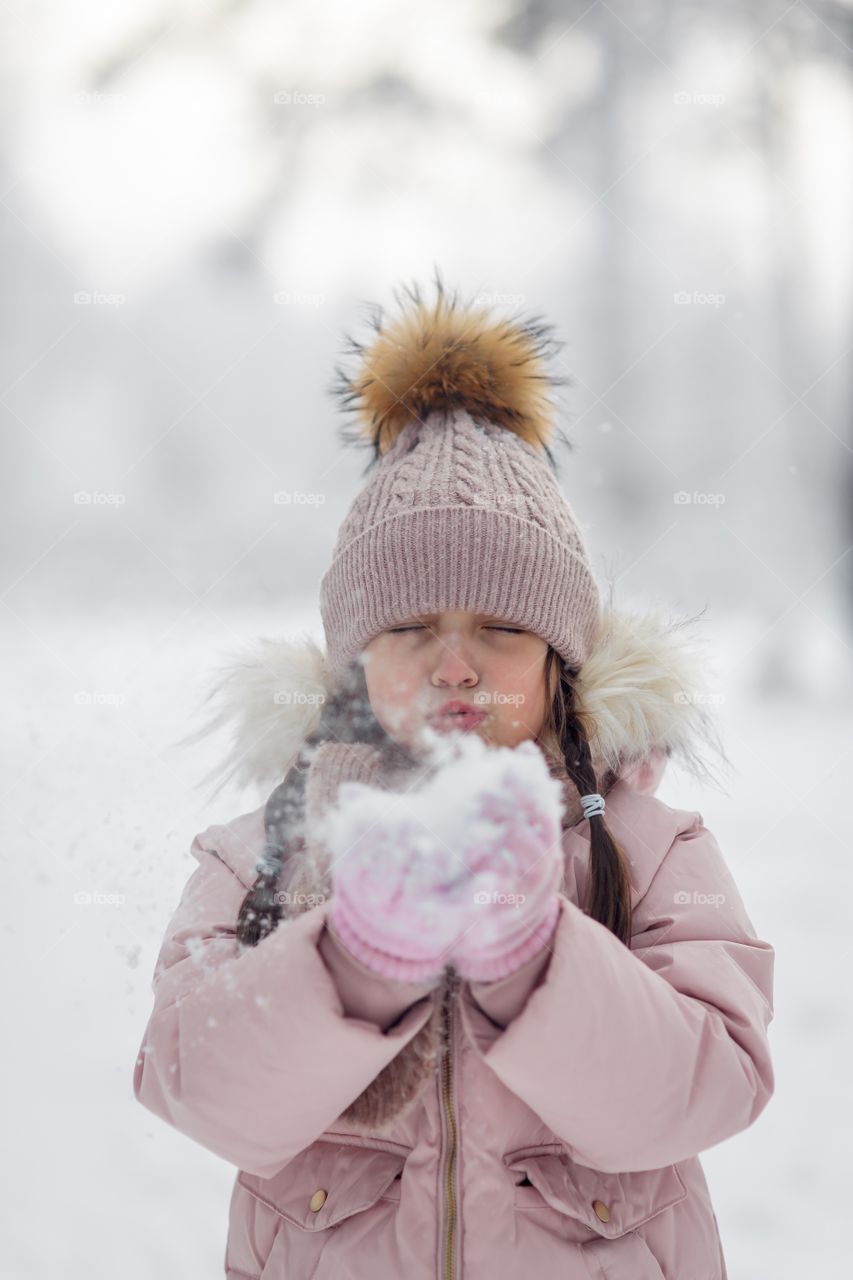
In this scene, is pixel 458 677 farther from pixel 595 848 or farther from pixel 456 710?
pixel 595 848

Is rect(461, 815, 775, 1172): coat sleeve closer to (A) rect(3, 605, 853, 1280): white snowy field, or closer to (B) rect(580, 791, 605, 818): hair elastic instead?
(B) rect(580, 791, 605, 818): hair elastic

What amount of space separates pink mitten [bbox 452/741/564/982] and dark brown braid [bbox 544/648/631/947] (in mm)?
264

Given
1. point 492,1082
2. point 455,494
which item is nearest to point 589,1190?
point 492,1082

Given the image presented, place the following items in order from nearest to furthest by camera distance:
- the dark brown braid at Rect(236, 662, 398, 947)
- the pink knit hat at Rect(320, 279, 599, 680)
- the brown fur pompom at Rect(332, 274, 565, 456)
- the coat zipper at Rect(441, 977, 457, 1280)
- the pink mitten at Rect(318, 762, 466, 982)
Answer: the pink mitten at Rect(318, 762, 466, 982)
the coat zipper at Rect(441, 977, 457, 1280)
the dark brown braid at Rect(236, 662, 398, 947)
the pink knit hat at Rect(320, 279, 599, 680)
the brown fur pompom at Rect(332, 274, 565, 456)

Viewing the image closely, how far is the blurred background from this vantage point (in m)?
1.44

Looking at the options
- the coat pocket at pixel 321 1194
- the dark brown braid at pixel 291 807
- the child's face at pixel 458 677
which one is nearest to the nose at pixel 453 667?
the child's face at pixel 458 677

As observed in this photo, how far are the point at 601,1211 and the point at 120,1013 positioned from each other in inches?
41.5

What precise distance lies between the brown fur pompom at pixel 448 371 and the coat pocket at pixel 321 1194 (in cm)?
94

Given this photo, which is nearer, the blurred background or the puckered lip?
the puckered lip

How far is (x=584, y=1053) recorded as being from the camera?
33.7 inches

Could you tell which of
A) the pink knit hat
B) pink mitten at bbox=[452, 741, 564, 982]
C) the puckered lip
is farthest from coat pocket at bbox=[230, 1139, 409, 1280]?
the pink knit hat

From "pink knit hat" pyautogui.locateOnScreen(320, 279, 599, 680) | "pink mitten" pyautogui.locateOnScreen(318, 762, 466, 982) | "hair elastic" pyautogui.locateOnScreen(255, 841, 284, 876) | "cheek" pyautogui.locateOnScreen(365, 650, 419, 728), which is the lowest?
"pink mitten" pyautogui.locateOnScreen(318, 762, 466, 982)

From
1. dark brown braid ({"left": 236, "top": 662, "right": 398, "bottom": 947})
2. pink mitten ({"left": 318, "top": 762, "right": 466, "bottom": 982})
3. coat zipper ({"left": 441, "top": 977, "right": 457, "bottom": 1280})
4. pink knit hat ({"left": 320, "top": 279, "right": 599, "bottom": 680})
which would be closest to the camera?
pink mitten ({"left": 318, "top": 762, "right": 466, "bottom": 982})

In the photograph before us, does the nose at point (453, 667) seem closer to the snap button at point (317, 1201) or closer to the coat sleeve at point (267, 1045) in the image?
the coat sleeve at point (267, 1045)
